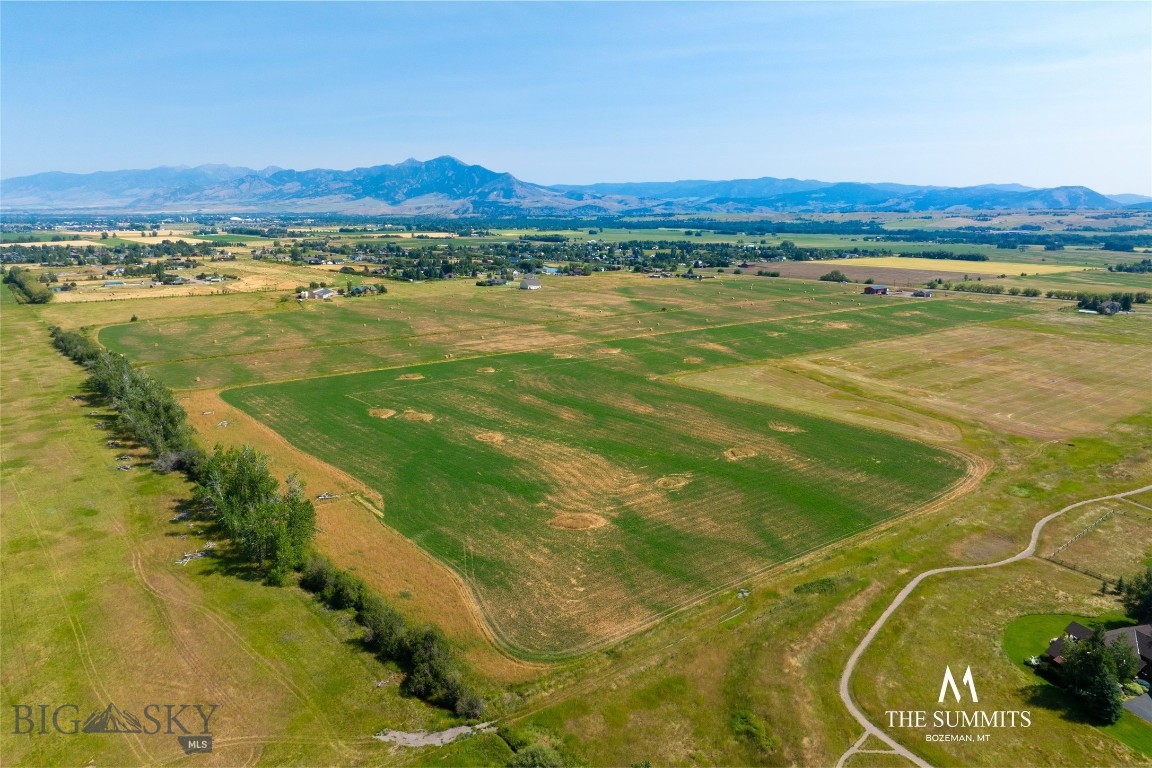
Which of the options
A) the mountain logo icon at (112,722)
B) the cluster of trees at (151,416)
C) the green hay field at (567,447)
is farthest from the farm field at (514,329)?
the mountain logo icon at (112,722)

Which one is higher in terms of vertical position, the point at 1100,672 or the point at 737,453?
the point at 737,453

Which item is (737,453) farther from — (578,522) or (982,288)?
(982,288)

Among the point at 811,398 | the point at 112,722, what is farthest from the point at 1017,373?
the point at 112,722

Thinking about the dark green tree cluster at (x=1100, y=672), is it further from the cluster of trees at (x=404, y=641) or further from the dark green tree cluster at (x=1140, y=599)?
the cluster of trees at (x=404, y=641)

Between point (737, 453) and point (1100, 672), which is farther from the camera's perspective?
point (737, 453)

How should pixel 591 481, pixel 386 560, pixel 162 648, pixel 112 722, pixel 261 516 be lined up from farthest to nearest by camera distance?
pixel 591 481 → pixel 386 560 → pixel 261 516 → pixel 162 648 → pixel 112 722

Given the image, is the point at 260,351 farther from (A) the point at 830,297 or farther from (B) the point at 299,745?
(A) the point at 830,297

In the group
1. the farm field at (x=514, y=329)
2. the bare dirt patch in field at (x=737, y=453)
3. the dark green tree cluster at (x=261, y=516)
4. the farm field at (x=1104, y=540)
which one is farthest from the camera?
the farm field at (x=514, y=329)
